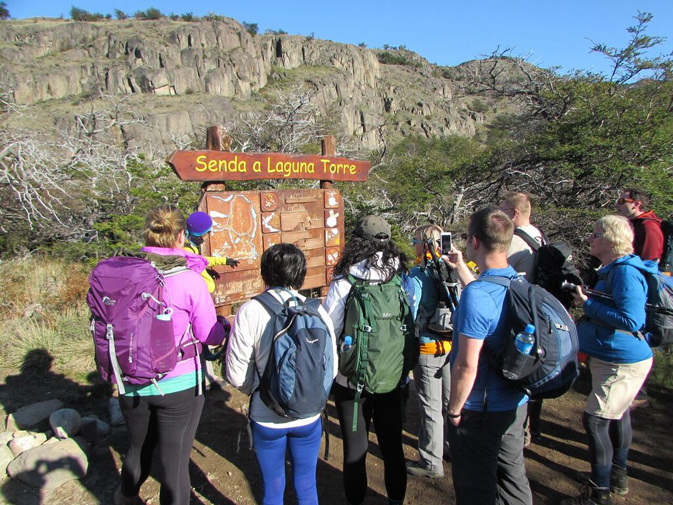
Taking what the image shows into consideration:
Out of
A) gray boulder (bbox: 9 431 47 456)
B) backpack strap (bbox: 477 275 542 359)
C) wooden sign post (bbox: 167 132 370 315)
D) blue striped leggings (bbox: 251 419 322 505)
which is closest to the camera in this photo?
backpack strap (bbox: 477 275 542 359)

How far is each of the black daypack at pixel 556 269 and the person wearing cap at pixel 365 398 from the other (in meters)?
1.13

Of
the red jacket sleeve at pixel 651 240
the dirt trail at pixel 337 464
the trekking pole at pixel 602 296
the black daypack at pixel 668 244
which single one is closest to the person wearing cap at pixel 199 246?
the dirt trail at pixel 337 464

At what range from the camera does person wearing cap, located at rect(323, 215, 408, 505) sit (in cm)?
212

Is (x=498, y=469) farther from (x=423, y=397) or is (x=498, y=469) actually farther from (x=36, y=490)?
(x=36, y=490)

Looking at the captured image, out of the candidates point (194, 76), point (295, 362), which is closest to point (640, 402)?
point (295, 362)

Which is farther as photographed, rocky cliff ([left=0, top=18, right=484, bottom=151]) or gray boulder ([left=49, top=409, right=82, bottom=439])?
rocky cliff ([left=0, top=18, right=484, bottom=151])

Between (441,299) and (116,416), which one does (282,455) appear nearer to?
(441,299)

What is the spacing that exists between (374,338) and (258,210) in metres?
2.68

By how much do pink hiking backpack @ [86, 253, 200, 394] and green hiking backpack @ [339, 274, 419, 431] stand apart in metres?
0.87

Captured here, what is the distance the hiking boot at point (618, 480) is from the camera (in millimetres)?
2549

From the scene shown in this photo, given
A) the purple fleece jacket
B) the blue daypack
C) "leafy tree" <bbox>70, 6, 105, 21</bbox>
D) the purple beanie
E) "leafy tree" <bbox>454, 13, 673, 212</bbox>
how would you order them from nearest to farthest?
the blue daypack
the purple fleece jacket
the purple beanie
"leafy tree" <bbox>454, 13, 673, 212</bbox>
"leafy tree" <bbox>70, 6, 105, 21</bbox>

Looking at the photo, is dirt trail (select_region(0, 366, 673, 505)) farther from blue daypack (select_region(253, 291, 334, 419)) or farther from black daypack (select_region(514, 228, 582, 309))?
black daypack (select_region(514, 228, 582, 309))

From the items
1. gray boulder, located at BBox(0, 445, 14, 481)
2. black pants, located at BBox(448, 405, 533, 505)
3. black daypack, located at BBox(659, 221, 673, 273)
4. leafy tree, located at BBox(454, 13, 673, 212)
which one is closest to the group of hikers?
black pants, located at BBox(448, 405, 533, 505)

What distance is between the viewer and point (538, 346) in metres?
1.56
